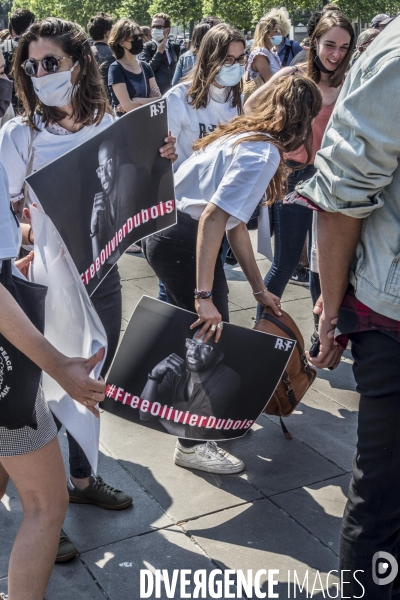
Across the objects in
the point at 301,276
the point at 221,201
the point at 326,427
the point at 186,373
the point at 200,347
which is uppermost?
the point at 221,201

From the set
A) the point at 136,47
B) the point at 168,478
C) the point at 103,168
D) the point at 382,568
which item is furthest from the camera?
the point at 136,47

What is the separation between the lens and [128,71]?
781cm

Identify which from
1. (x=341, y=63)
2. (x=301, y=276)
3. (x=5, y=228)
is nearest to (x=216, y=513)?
(x=5, y=228)

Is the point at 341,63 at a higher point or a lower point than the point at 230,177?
higher

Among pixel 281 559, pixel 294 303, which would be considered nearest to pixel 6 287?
Answer: pixel 281 559

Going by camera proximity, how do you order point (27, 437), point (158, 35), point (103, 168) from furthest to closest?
point (158, 35)
point (103, 168)
point (27, 437)

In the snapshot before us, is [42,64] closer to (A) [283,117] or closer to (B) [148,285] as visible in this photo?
(A) [283,117]

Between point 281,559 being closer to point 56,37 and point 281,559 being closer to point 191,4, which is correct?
point 56,37

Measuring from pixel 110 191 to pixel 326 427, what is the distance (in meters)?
1.90

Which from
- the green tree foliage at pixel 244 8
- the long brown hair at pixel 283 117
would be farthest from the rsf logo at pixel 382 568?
the green tree foliage at pixel 244 8

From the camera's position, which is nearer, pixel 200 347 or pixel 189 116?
pixel 200 347

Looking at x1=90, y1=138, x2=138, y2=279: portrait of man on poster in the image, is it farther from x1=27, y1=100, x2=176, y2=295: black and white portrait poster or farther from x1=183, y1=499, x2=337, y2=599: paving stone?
x1=183, y1=499, x2=337, y2=599: paving stone

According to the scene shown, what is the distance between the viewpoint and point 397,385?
1.97 m

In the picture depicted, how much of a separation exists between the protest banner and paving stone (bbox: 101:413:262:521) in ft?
2.76
